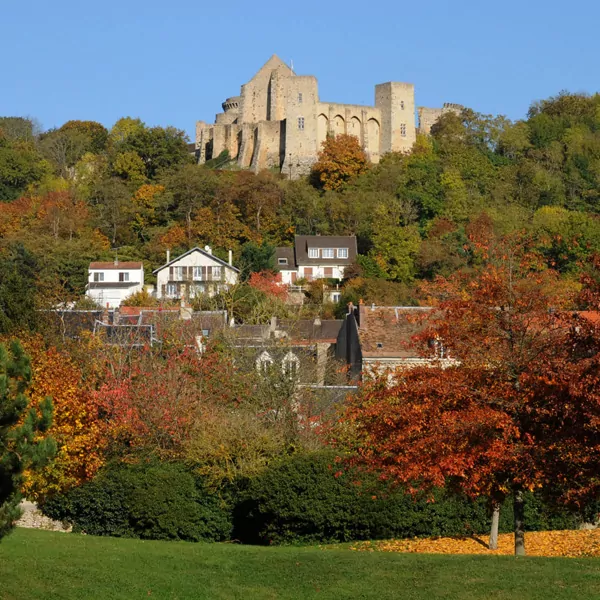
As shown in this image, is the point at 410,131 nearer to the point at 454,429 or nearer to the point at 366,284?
the point at 366,284

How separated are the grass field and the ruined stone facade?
247 ft

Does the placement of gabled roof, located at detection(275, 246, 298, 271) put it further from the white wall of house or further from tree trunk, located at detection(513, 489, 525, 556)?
tree trunk, located at detection(513, 489, 525, 556)

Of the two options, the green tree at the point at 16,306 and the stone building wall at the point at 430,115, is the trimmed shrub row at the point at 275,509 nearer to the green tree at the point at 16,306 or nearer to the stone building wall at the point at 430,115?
the green tree at the point at 16,306

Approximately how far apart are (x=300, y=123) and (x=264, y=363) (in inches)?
2398

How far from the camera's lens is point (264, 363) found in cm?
3850

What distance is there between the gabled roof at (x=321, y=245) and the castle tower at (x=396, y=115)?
17625 millimetres

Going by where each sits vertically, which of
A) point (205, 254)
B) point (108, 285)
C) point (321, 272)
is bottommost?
point (108, 285)

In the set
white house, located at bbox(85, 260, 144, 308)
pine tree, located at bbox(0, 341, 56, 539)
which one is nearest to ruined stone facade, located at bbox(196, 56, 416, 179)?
white house, located at bbox(85, 260, 144, 308)

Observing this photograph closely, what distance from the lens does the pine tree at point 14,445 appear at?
52.4 ft

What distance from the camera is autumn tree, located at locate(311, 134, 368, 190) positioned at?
90938 millimetres

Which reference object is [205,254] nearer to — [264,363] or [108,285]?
[108,285]

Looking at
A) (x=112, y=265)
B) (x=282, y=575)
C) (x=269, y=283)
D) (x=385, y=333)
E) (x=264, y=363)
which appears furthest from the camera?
(x=112, y=265)

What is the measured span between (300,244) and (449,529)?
54819 millimetres

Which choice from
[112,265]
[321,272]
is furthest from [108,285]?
[321,272]
